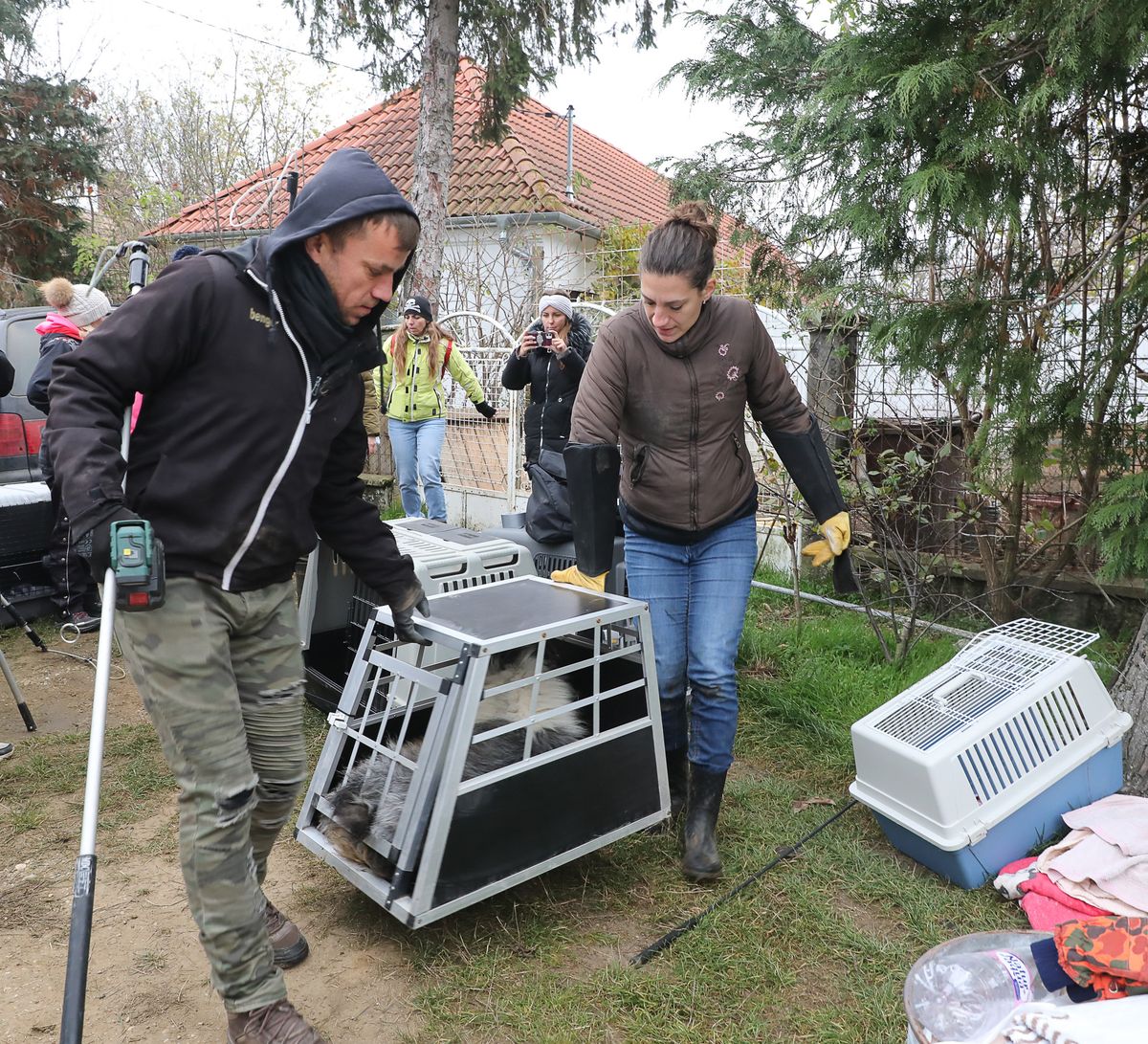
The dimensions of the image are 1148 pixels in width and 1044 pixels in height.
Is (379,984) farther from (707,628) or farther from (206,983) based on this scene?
(707,628)

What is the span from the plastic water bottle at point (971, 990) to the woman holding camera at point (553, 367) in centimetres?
346

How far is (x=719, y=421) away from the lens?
2.58 meters

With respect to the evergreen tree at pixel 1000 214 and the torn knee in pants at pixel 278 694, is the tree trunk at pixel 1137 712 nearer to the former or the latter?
the evergreen tree at pixel 1000 214

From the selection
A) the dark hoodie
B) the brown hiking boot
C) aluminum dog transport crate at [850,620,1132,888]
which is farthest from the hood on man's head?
aluminum dog transport crate at [850,620,1132,888]

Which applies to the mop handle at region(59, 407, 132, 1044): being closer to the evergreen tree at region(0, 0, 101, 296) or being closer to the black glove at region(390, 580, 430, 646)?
the black glove at region(390, 580, 430, 646)

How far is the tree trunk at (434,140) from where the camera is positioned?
7863mm

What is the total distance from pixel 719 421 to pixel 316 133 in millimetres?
17732

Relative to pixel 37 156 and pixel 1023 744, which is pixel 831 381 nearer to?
pixel 1023 744

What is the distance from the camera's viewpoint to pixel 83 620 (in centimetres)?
498

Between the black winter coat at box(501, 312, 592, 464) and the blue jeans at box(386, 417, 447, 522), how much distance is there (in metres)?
1.13

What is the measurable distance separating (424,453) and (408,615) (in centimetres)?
411

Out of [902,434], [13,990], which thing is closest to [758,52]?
[902,434]

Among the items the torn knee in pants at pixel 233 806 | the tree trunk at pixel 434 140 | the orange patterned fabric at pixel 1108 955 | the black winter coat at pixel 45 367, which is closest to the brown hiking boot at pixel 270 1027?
the torn knee in pants at pixel 233 806

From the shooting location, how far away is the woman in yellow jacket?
6.07 meters
